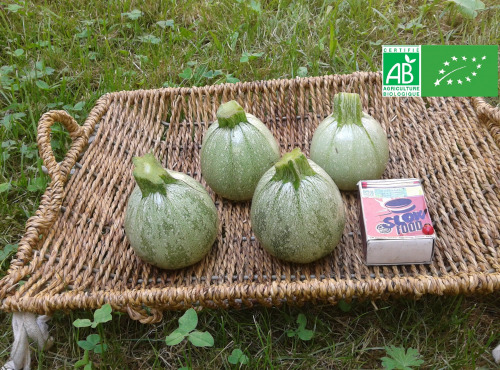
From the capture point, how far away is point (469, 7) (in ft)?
10.1

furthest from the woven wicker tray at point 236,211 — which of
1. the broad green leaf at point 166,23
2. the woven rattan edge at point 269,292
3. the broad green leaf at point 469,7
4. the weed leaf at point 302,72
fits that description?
the broad green leaf at point 469,7

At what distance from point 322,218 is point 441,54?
1.27m

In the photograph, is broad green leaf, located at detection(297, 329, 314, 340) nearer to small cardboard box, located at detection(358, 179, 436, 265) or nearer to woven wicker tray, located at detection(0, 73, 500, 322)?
woven wicker tray, located at detection(0, 73, 500, 322)

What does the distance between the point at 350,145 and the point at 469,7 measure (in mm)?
1807

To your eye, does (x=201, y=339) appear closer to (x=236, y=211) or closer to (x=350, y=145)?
(x=236, y=211)

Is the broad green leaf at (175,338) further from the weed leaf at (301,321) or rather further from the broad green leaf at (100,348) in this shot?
the weed leaf at (301,321)

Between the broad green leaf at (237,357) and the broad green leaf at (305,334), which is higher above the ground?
the broad green leaf at (237,357)

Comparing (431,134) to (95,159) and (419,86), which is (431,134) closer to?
(419,86)

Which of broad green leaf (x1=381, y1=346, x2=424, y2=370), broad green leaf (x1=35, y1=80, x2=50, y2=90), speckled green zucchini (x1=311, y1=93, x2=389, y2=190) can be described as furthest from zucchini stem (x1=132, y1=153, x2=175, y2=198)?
broad green leaf (x1=35, y1=80, x2=50, y2=90)

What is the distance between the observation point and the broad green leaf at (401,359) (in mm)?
1540

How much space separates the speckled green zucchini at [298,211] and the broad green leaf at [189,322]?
34 cm

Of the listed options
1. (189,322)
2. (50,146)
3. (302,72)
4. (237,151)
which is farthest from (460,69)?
(50,146)

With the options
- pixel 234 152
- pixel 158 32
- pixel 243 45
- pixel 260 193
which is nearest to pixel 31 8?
pixel 158 32

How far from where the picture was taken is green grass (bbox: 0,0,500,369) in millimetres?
1702
